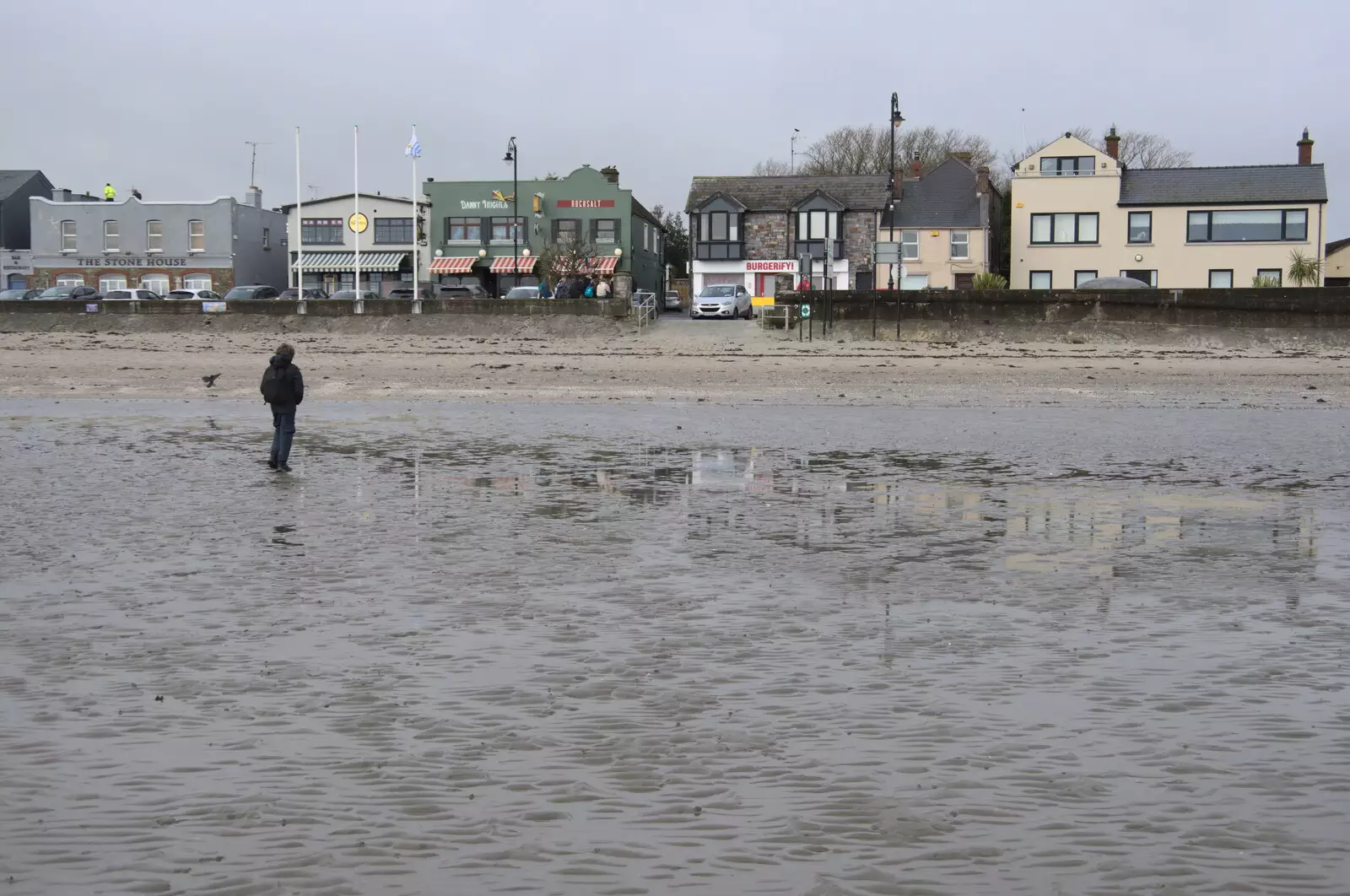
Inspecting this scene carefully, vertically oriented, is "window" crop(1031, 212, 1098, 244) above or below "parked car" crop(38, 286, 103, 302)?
above

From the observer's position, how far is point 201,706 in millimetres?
6500

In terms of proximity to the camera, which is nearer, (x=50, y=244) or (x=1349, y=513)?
(x=1349, y=513)

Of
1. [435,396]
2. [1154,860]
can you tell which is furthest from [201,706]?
[435,396]

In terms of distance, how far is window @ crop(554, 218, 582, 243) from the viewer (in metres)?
72.6

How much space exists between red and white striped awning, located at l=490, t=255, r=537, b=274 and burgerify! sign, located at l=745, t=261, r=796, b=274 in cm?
1074

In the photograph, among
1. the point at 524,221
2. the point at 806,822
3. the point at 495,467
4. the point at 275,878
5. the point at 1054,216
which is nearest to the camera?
the point at 275,878

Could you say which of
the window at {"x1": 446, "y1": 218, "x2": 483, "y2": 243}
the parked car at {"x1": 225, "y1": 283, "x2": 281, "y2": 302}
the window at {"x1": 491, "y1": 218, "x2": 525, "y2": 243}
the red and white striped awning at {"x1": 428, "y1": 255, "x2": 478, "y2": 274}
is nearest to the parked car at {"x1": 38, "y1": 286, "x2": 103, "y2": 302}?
the parked car at {"x1": 225, "y1": 283, "x2": 281, "y2": 302}

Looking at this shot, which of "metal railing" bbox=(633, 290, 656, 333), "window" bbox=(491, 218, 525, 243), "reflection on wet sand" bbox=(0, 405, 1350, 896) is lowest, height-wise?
"reflection on wet sand" bbox=(0, 405, 1350, 896)

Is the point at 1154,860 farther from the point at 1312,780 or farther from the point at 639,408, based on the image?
the point at 639,408

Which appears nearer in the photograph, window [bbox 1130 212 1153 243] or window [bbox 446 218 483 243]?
window [bbox 1130 212 1153 243]

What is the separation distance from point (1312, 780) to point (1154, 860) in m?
1.17

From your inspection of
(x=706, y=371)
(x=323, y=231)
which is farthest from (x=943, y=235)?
(x=706, y=371)

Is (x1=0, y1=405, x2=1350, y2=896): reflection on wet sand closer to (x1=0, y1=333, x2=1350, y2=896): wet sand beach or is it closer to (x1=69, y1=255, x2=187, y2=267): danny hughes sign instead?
(x1=0, y1=333, x2=1350, y2=896): wet sand beach

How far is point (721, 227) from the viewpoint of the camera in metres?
67.9
